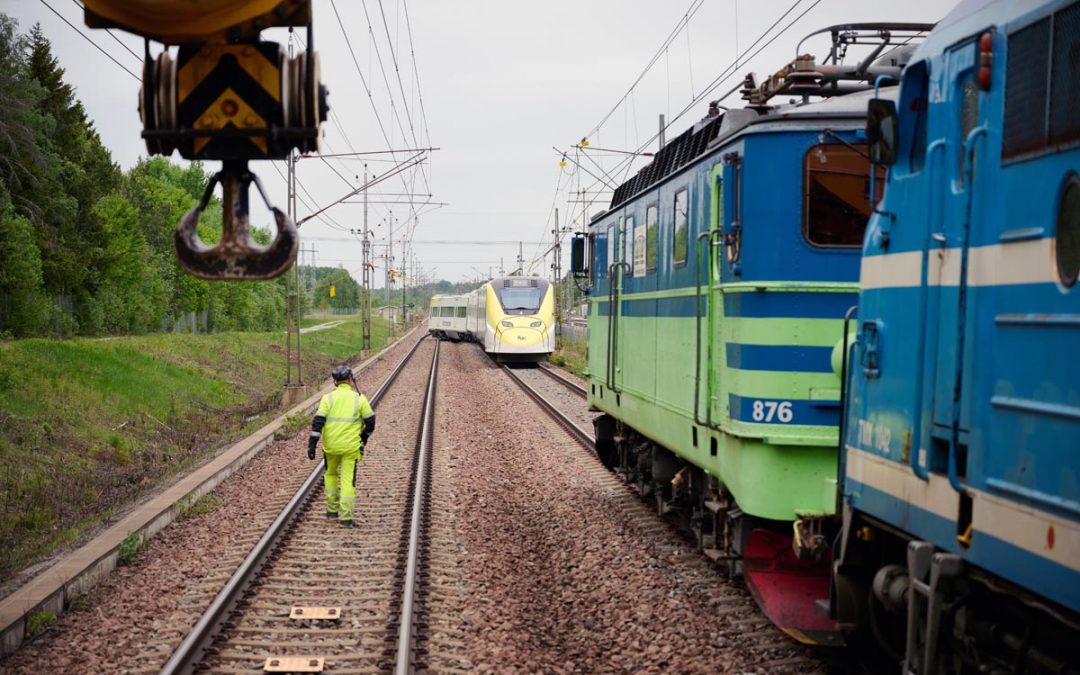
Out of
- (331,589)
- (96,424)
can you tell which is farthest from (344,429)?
(96,424)

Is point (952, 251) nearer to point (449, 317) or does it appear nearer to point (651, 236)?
point (651, 236)

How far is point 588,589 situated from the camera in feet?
30.8

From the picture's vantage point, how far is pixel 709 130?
884cm

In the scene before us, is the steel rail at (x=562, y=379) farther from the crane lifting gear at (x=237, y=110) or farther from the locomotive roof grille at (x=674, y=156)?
the crane lifting gear at (x=237, y=110)

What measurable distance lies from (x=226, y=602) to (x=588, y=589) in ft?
10.3

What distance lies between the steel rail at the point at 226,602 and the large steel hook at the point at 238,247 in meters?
3.19

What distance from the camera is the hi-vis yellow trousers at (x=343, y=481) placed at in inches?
460

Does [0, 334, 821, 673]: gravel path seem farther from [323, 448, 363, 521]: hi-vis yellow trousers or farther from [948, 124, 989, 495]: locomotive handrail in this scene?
[948, 124, 989, 495]: locomotive handrail

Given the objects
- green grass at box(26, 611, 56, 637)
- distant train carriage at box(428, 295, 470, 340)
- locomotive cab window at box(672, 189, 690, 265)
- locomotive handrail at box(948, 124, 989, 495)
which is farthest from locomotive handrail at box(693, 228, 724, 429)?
distant train carriage at box(428, 295, 470, 340)

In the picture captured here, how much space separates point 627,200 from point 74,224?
47.4m

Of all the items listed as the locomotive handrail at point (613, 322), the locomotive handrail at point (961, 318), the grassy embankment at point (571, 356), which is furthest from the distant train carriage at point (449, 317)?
the locomotive handrail at point (961, 318)

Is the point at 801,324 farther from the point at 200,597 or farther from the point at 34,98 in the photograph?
the point at 34,98

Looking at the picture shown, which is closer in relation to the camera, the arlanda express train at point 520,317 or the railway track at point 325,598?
the railway track at point 325,598

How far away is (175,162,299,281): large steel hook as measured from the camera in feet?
16.1
